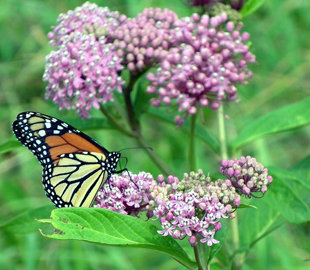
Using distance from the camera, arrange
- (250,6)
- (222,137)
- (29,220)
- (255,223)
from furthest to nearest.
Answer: (222,137)
(250,6)
(255,223)
(29,220)

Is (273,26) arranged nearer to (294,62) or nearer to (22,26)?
(294,62)

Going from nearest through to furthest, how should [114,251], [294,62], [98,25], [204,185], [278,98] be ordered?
[204,185] → [98,25] → [114,251] → [294,62] → [278,98]

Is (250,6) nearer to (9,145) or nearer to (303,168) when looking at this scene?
(303,168)

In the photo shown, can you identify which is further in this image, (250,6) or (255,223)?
(250,6)

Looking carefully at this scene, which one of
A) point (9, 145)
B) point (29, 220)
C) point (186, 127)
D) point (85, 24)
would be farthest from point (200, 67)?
point (29, 220)

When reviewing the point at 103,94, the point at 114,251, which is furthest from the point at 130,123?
the point at 114,251

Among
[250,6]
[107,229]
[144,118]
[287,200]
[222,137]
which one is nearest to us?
[107,229]
